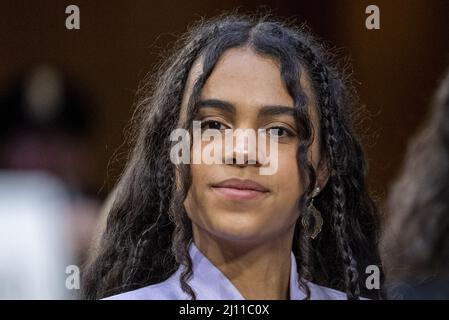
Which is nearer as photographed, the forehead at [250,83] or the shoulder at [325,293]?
the forehead at [250,83]

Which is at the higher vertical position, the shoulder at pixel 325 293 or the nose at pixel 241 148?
the nose at pixel 241 148

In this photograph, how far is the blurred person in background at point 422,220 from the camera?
5.93ft

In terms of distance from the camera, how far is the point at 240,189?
1.67 metres

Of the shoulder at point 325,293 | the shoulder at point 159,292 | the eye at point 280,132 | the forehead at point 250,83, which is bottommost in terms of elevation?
the shoulder at point 325,293

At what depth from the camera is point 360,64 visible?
1.81m

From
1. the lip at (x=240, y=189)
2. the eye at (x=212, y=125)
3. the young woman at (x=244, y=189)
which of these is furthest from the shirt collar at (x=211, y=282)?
the eye at (x=212, y=125)

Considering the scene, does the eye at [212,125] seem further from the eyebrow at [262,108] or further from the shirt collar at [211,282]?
the shirt collar at [211,282]

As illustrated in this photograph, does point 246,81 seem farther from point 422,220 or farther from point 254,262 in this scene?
point 422,220

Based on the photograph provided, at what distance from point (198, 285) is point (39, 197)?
1.24 ft

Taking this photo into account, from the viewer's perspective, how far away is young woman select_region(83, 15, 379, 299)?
1.67 metres

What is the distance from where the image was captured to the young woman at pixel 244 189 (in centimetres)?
167

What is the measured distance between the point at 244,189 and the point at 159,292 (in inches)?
10.8

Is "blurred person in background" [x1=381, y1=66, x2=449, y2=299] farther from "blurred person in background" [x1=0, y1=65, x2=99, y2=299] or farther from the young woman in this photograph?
→ "blurred person in background" [x1=0, y1=65, x2=99, y2=299]

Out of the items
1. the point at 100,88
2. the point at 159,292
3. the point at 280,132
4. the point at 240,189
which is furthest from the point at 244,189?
the point at 100,88
